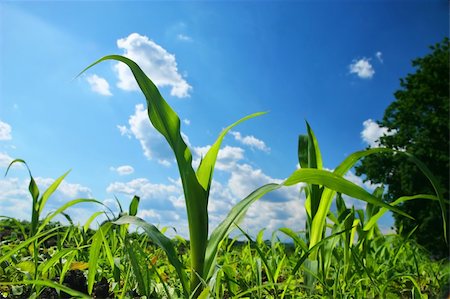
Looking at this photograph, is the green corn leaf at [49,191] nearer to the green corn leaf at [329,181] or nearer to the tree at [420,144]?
the green corn leaf at [329,181]

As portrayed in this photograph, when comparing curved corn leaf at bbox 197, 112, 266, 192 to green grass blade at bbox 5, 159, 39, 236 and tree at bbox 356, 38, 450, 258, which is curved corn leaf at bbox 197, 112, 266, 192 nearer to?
green grass blade at bbox 5, 159, 39, 236

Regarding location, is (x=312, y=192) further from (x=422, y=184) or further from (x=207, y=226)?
(x=422, y=184)

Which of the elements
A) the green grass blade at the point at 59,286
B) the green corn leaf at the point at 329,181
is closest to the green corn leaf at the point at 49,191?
the green grass blade at the point at 59,286

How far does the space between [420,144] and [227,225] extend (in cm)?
1503

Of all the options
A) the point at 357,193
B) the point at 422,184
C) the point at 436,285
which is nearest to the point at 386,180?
the point at 422,184

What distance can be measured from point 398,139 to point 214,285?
50.3 ft

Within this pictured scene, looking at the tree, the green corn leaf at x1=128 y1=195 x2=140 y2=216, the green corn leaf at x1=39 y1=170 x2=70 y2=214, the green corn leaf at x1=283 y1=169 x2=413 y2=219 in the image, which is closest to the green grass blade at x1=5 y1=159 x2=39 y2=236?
the green corn leaf at x1=39 y1=170 x2=70 y2=214

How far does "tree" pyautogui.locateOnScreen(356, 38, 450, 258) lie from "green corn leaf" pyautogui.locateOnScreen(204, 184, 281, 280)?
1341 cm

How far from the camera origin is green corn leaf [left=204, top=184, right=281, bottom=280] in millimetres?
1244

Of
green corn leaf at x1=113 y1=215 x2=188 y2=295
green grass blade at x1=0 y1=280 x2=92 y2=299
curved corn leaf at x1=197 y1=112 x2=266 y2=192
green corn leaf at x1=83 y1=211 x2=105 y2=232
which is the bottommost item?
green grass blade at x1=0 y1=280 x2=92 y2=299

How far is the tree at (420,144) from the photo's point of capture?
13818 mm

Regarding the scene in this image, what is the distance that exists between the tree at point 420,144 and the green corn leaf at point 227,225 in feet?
44.0

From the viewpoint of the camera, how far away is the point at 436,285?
1.92m

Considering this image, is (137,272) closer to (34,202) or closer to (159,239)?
(159,239)
